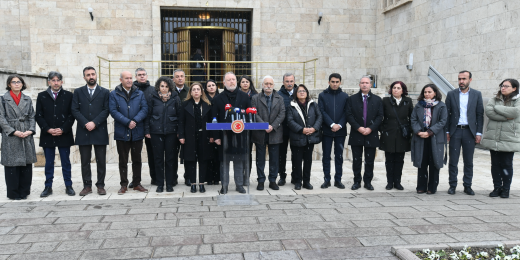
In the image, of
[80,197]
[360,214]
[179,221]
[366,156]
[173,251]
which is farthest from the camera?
[366,156]

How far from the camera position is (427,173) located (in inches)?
259

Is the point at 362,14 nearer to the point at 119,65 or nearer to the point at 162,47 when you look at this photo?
the point at 162,47

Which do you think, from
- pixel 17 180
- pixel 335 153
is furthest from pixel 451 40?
pixel 17 180

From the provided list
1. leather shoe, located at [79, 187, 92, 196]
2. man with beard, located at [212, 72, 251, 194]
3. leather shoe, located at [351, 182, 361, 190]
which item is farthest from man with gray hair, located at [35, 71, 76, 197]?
leather shoe, located at [351, 182, 361, 190]

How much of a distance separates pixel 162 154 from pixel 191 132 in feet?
2.14

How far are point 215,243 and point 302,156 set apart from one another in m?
3.13

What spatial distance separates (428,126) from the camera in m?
6.45

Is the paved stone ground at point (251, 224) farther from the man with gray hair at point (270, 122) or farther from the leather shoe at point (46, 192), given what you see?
the man with gray hair at point (270, 122)

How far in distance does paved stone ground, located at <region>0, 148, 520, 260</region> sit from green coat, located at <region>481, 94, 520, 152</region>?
79 cm

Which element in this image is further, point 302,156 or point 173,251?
point 302,156

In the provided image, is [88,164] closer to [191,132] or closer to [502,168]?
[191,132]

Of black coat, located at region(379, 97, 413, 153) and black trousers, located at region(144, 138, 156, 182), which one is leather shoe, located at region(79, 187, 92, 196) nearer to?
black trousers, located at region(144, 138, 156, 182)

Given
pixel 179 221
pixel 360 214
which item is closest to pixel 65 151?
pixel 179 221

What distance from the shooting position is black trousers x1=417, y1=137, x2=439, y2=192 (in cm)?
645
